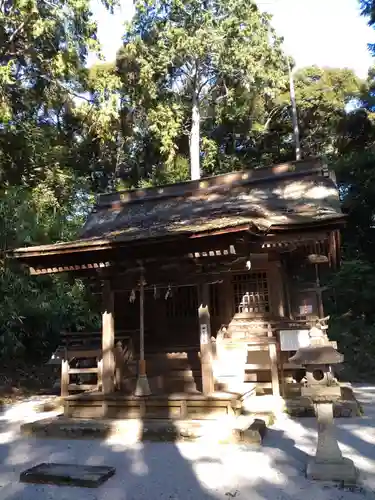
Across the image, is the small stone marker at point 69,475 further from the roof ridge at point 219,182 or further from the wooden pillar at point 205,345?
the roof ridge at point 219,182

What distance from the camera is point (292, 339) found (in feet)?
27.7

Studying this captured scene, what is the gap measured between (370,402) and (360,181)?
13.0 meters

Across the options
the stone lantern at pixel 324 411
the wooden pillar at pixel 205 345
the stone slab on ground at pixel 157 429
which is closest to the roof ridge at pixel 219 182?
the wooden pillar at pixel 205 345

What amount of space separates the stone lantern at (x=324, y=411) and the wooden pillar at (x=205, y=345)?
243 centimetres

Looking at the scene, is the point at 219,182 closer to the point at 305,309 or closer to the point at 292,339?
the point at 305,309

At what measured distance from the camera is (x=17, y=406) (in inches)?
413

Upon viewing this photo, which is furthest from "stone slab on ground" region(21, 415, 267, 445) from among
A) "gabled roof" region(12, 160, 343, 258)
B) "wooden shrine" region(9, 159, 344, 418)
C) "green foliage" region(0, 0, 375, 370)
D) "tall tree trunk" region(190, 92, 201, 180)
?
"tall tree trunk" region(190, 92, 201, 180)

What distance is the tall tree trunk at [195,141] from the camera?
824 inches

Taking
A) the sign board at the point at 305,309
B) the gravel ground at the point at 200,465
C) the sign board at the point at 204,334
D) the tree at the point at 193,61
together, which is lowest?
the gravel ground at the point at 200,465

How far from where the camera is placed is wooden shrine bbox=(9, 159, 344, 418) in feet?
23.5

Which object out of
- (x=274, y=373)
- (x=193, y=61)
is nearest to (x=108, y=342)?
(x=274, y=373)

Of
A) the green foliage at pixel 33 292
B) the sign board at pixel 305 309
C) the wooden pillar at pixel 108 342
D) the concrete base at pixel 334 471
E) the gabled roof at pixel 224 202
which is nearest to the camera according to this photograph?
the concrete base at pixel 334 471

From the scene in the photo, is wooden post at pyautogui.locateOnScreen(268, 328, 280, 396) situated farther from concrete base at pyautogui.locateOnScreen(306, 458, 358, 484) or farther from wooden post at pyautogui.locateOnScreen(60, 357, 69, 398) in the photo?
wooden post at pyautogui.locateOnScreen(60, 357, 69, 398)

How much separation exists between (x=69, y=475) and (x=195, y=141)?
18461 mm
